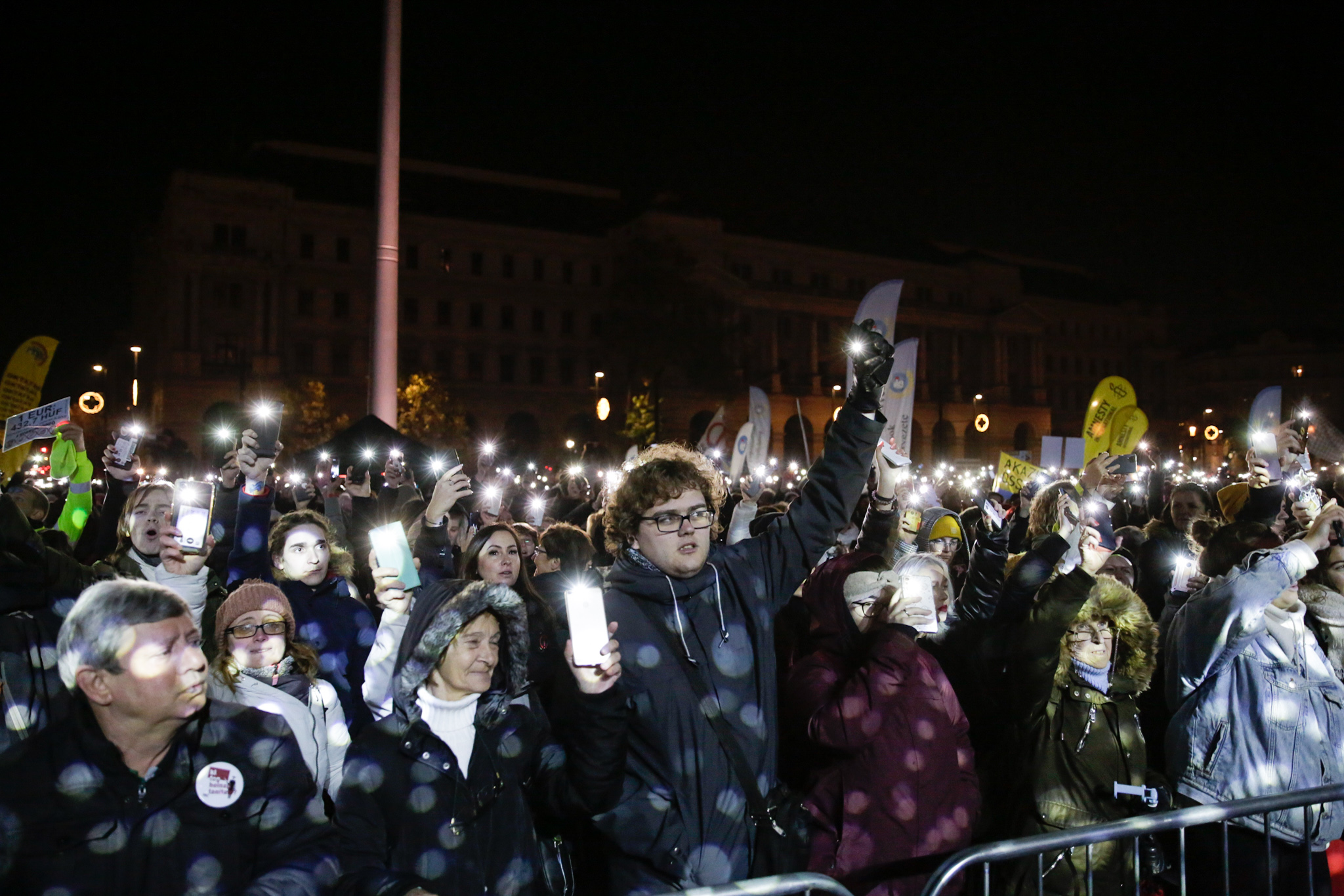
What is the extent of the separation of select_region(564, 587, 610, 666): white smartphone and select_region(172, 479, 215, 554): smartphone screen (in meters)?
2.32

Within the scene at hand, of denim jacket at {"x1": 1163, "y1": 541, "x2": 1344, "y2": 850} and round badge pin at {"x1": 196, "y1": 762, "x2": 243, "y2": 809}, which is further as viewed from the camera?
denim jacket at {"x1": 1163, "y1": 541, "x2": 1344, "y2": 850}

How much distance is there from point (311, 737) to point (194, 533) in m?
1.09

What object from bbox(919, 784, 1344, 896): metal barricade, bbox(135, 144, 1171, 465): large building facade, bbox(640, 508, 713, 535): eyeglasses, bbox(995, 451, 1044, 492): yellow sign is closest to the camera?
bbox(919, 784, 1344, 896): metal barricade

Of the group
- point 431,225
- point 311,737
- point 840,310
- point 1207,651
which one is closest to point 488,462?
point 311,737

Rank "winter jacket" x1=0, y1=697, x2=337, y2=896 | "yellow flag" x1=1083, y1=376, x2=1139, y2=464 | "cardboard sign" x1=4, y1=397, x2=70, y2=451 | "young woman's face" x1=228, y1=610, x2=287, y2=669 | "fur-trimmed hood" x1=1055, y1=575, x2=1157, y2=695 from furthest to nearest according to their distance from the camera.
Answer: "yellow flag" x1=1083, y1=376, x2=1139, y2=464 → "cardboard sign" x1=4, y1=397, x2=70, y2=451 → "fur-trimmed hood" x1=1055, y1=575, x2=1157, y2=695 → "young woman's face" x1=228, y1=610, x2=287, y2=669 → "winter jacket" x1=0, y1=697, x2=337, y2=896

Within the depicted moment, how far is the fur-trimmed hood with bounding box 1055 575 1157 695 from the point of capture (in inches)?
154

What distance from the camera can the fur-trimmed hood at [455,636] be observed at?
9.30 feet

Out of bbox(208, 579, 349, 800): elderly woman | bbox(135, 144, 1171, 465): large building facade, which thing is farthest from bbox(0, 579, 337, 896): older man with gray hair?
bbox(135, 144, 1171, 465): large building facade

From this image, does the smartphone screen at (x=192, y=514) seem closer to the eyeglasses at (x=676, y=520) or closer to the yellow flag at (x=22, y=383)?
the eyeglasses at (x=676, y=520)

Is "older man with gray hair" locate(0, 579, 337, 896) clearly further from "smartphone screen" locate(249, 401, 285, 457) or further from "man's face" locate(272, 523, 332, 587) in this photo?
"smartphone screen" locate(249, 401, 285, 457)

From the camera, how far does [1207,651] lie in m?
3.90

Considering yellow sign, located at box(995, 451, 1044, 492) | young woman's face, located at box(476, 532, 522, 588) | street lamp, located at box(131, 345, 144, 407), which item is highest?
street lamp, located at box(131, 345, 144, 407)

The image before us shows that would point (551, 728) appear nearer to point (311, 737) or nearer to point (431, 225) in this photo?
point (311, 737)

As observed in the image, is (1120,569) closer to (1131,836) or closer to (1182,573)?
(1182,573)
